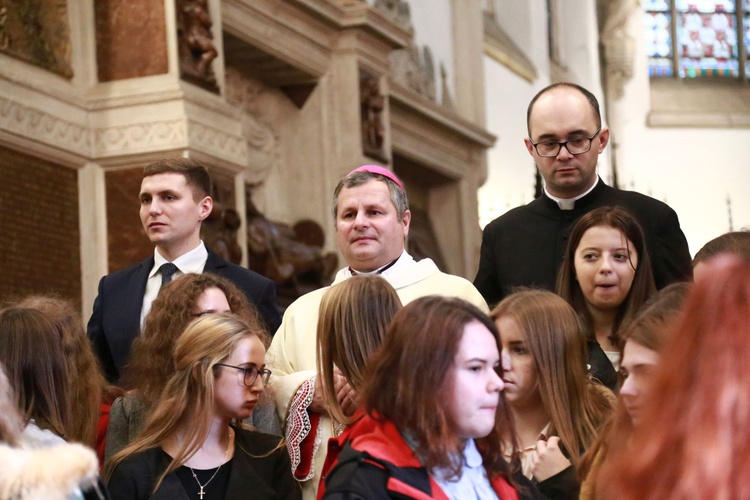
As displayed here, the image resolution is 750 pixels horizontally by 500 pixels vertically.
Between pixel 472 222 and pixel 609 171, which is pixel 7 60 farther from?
pixel 609 171

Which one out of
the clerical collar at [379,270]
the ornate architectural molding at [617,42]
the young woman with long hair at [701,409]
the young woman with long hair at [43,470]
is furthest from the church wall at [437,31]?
the young woman with long hair at [701,409]

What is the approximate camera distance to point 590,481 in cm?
367

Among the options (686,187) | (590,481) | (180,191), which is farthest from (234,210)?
(686,187)

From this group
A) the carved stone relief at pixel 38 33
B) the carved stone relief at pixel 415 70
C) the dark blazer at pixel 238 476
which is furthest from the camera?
the carved stone relief at pixel 415 70

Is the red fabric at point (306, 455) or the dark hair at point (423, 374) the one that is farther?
the red fabric at point (306, 455)

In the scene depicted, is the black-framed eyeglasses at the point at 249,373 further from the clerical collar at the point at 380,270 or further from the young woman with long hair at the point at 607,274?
the young woman with long hair at the point at 607,274

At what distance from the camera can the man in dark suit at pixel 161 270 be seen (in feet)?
19.0

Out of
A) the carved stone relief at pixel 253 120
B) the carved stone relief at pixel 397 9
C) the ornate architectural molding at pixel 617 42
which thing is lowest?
the carved stone relief at pixel 253 120

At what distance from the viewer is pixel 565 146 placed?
17.6 feet

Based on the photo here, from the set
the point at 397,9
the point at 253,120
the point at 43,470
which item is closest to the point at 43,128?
the point at 253,120

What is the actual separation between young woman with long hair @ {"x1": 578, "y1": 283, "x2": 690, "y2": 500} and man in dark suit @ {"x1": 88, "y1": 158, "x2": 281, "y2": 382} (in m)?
2.30

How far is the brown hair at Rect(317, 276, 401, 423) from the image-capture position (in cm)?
415

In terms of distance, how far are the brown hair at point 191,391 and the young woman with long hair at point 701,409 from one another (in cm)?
221

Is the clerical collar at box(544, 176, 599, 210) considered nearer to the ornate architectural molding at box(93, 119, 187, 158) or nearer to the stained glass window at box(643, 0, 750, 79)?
the ornate architectural molding at box(93, 119, 187, 158)
